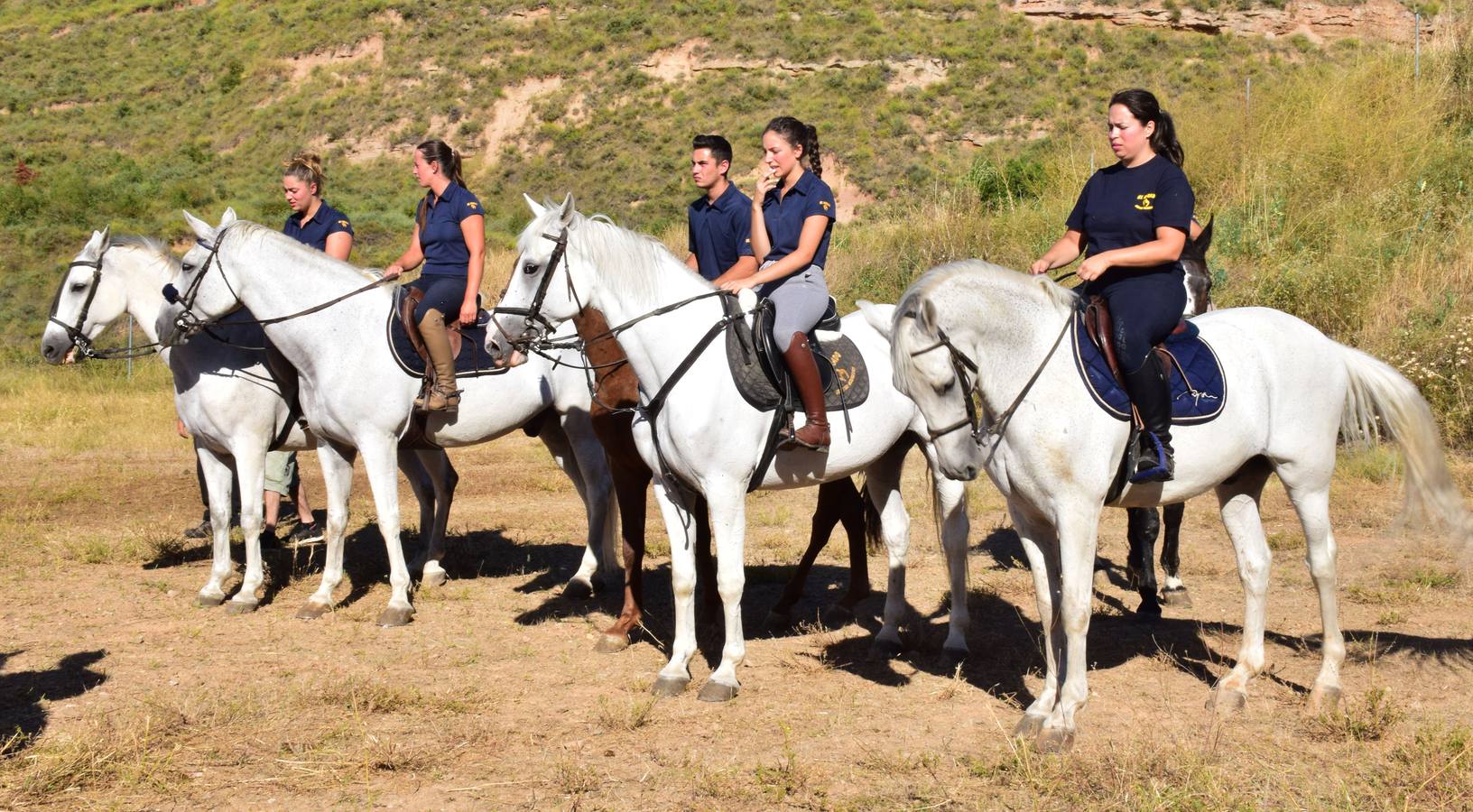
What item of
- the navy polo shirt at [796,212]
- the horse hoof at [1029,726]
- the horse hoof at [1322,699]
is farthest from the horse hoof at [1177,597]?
the navy polo shirt at [796,212]

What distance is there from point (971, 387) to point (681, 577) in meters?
2.15

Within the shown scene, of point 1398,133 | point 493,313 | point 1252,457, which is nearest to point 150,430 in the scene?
point 493,313

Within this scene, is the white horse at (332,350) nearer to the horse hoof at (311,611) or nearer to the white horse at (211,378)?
the horse hoof at (311,611)

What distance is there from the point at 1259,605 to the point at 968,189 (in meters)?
15.9

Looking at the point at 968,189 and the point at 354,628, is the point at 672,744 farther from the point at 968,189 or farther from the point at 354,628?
the point at 968,189

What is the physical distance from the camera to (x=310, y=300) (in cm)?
808

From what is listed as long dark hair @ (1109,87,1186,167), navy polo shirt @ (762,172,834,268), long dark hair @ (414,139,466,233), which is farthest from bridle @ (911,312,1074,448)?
long dark hair @ (414,139,466,233)

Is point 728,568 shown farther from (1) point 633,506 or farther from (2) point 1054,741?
(2) point 1054,741

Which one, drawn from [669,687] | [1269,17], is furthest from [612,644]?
[1269,17]

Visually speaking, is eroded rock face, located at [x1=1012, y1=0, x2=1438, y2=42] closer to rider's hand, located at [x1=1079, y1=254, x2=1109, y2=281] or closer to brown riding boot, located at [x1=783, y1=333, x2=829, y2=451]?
brown riding boot, located at [x1=783, y1=333, x2=829, y2=451]

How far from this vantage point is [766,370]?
6.43 m

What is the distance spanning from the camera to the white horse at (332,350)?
7.99 metres

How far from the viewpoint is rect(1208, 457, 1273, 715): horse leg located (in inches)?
241

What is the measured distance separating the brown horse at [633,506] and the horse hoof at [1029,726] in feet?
8.30
